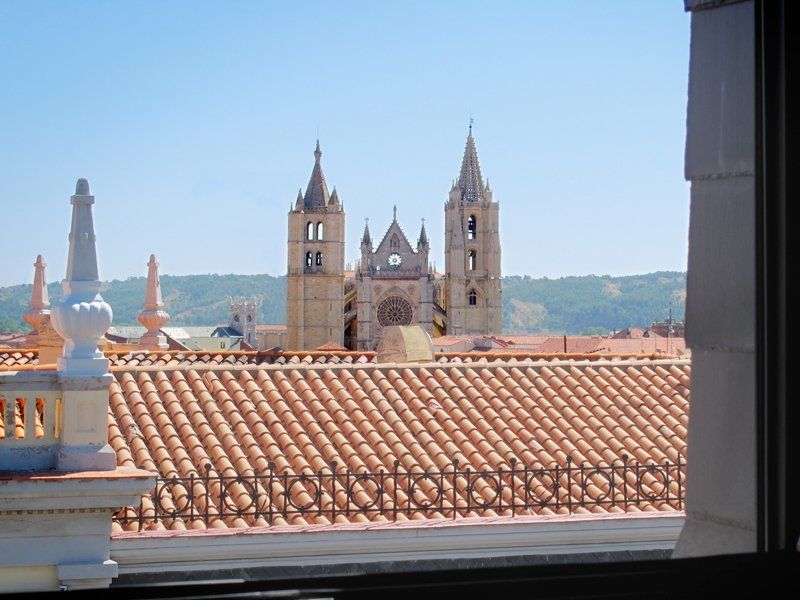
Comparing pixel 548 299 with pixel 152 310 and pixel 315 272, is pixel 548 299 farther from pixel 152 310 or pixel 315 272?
pixel 152 310

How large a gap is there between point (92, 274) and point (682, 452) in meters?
4.05

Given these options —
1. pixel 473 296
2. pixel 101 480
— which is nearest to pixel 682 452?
pixel 101 480

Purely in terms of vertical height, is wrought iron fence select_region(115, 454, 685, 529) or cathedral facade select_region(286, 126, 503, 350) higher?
cathedral facade select_region(286, 126, 503, 350)

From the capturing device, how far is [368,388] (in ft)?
24.3

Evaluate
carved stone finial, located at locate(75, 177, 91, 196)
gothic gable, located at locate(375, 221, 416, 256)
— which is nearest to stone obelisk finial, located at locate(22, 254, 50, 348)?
carved stone finial, located at locate(75, 177, 91, 196)

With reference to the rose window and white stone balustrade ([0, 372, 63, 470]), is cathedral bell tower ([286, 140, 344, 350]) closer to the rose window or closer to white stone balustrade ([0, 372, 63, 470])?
the rose window

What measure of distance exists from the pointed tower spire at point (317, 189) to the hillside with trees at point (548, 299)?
6.70 metres

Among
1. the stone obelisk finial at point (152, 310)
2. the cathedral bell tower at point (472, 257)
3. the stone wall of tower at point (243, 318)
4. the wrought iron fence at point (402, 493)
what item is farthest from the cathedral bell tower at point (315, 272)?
the wrought iron fence at point (402, 493)

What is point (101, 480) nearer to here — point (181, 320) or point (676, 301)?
point (676, 301)

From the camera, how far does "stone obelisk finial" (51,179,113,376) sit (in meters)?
4.45

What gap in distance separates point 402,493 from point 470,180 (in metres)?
71.1

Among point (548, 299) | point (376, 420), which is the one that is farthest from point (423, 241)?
point (376, 420)

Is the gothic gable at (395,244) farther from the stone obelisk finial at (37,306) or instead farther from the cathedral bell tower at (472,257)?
the stone obelisk finial at (37,306)

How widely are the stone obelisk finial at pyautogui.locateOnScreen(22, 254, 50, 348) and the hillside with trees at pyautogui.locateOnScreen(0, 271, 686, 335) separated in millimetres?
42254
